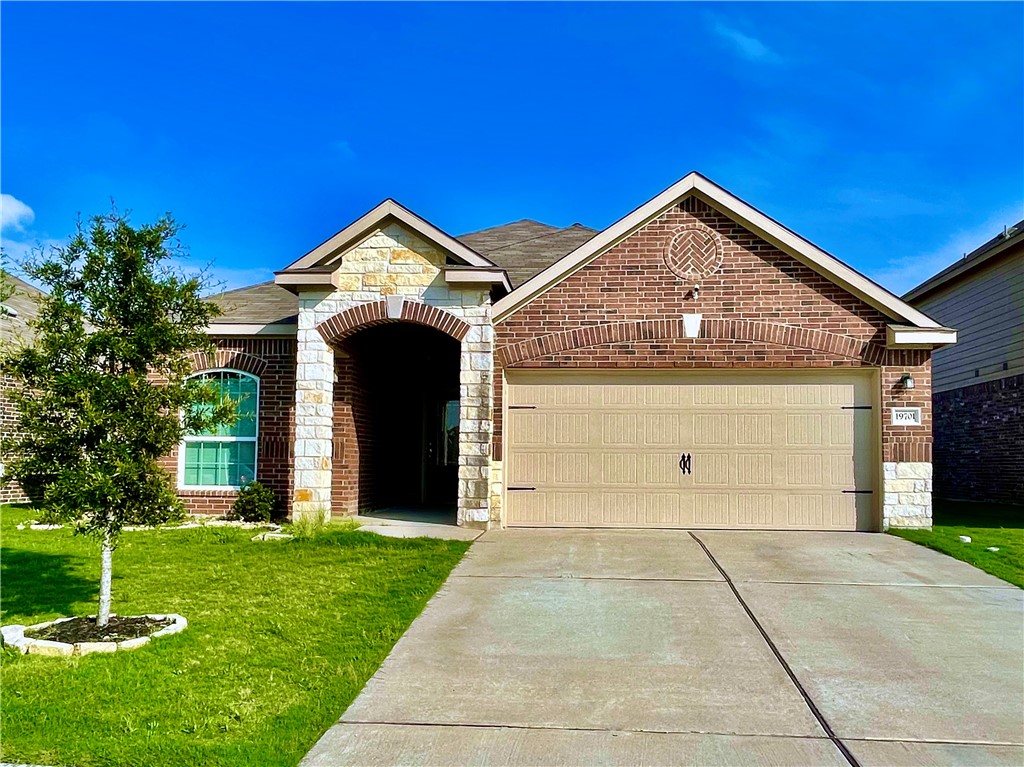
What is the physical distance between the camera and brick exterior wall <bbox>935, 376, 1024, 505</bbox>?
15109 mm

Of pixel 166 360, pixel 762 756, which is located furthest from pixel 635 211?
pixel 762 756

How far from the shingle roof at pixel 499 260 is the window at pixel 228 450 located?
100 cm

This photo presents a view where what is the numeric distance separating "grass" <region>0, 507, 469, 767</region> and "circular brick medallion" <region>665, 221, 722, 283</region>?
5.17 m

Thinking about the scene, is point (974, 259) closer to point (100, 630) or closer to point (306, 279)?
point (306, 279)

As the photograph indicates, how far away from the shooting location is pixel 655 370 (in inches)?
452

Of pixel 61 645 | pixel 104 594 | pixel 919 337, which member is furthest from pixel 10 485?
pixel 919 337

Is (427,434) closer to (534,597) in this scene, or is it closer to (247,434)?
(247,434)

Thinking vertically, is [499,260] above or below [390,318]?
above

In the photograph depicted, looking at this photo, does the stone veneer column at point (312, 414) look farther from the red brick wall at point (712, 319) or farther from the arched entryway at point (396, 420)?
the red brick wall at point (712, 319)

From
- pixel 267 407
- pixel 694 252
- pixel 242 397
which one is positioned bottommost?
pixel 267 407

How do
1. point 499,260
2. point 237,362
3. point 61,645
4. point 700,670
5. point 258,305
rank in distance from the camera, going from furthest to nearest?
point 499,260, point 258,305, point 237,362, point 61,645, point 700,670

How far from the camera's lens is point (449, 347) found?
14.5m

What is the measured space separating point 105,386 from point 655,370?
24.8ft

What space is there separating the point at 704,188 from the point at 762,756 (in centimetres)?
883
